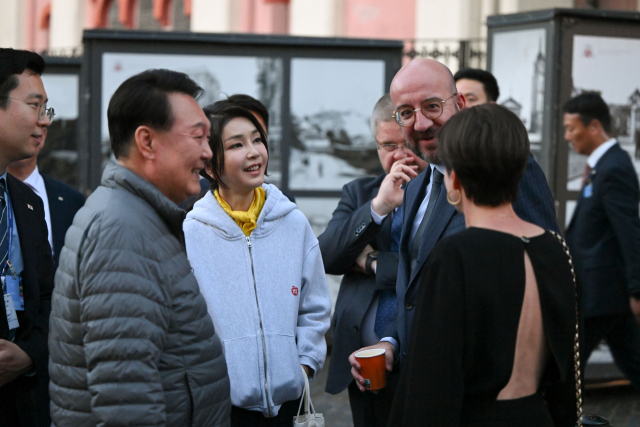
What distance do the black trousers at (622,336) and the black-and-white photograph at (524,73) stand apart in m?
1.43

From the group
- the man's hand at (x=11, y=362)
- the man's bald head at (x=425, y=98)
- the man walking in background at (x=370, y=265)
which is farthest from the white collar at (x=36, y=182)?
the man's bald head at (x=425, y=98)

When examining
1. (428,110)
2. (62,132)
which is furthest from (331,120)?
(428,110)

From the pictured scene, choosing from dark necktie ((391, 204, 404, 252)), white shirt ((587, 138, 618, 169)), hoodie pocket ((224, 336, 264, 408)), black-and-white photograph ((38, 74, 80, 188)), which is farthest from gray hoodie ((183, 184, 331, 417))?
black-and-white photograph ((38, 74, 80, 188))

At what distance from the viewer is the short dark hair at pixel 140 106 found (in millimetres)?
2072

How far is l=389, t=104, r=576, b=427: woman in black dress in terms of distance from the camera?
6.10 ft

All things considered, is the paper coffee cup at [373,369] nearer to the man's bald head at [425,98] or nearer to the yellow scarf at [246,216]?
the yellow scarf at [246,216]

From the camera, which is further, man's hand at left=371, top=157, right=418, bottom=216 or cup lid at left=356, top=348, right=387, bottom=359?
man's hand at left=371, top=157, right=418, bottom=216

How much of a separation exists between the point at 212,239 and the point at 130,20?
19417 mm

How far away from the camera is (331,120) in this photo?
6.33 metres

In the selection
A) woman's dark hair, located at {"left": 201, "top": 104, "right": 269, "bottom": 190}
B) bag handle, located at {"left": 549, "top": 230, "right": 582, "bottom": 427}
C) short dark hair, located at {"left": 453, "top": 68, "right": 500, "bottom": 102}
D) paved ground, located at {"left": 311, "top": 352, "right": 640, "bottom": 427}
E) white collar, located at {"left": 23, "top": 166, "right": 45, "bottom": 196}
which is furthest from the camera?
paved ground, located at {"left": 311, "top": 352, "right": 640, "bottom": 427}

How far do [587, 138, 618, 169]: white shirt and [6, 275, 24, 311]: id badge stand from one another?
364cm

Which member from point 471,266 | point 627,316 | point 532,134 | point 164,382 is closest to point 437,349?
point 471,266

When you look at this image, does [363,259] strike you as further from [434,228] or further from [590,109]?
[590,109]

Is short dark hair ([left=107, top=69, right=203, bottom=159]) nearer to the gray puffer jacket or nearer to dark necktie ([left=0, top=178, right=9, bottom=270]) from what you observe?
the gray puffer jacket
